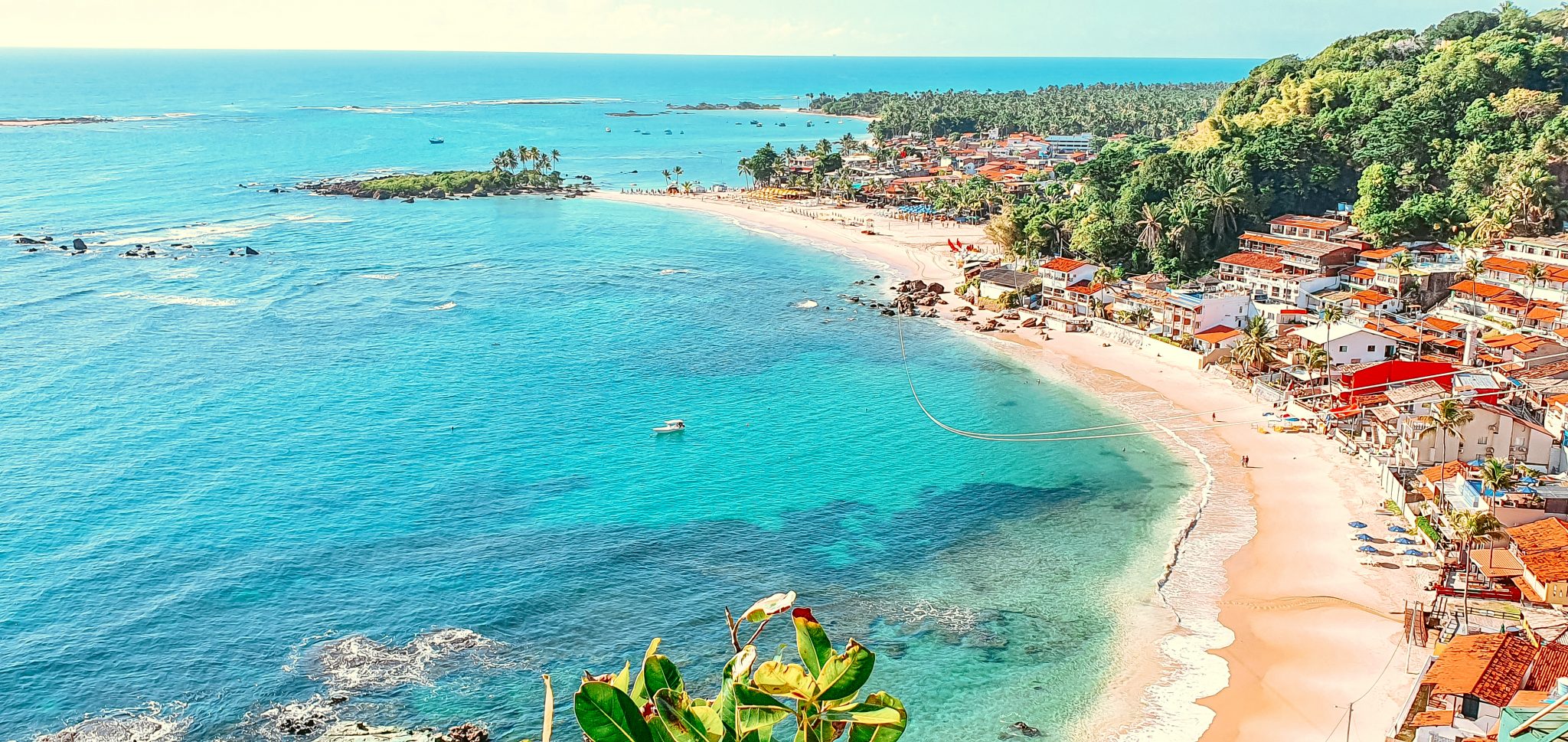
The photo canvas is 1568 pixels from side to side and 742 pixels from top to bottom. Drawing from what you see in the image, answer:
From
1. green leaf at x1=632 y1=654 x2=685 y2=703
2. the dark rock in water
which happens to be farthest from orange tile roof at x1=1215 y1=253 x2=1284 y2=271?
green leaf at x1=632 y1=654 x2=685 y2=703

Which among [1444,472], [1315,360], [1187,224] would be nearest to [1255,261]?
[1187,224]

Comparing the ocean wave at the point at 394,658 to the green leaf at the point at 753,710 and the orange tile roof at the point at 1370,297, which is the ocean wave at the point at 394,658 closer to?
the green leaf at the point at 753,710

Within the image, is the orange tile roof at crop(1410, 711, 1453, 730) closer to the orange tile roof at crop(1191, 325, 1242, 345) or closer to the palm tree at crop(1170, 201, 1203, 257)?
the orange tile roof at crop(1191, 325, 1242, 345)

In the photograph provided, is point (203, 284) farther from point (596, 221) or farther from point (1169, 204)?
point (1169, 204)

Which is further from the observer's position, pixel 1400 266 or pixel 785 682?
pixel 1400 266

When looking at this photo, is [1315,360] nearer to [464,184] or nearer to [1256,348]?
[1256,348]

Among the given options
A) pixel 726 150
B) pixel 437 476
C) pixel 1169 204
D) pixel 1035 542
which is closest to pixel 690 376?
pixel 437 476
